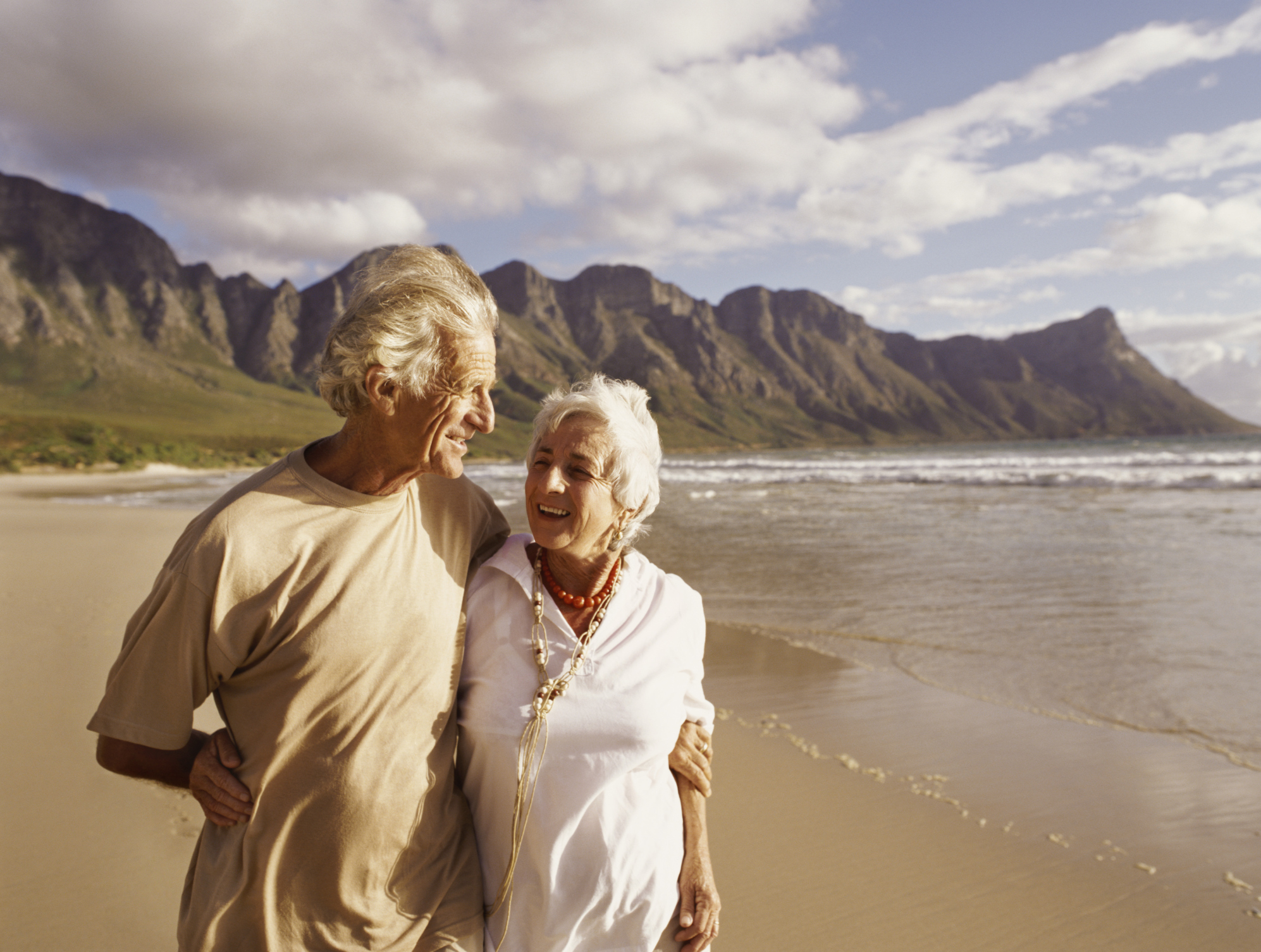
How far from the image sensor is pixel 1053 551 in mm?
12523

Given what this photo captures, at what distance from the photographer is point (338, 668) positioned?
1774 mm

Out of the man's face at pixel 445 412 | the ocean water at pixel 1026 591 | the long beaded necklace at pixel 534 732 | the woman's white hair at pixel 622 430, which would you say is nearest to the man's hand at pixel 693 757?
the long beaded necklace at pixel 534 732

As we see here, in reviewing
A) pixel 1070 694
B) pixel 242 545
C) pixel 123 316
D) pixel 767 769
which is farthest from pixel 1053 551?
pixel 123 316

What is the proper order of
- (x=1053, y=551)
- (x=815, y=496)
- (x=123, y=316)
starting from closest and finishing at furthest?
1. (x=1053, y=551)
2. (x=815, y=496)
3. (x=123, y=316)

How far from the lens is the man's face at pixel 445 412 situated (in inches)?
78.5

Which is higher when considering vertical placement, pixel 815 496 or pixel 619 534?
pixel 619 534

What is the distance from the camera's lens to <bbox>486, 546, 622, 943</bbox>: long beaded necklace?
1.94m

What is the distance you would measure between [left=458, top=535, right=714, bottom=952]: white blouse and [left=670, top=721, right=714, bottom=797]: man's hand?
0.06 metres

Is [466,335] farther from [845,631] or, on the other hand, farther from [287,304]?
[287,304]

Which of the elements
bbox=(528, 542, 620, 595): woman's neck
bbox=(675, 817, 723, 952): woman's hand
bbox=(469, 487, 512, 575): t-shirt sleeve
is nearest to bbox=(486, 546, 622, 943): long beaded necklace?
bbox=(528, 542, 620, 595): woman's neck

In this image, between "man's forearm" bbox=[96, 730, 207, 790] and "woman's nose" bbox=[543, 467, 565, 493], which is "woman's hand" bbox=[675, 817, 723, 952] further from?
"man's forearm" bbox=[96, 730, 207, 790]

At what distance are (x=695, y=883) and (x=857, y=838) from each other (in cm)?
225

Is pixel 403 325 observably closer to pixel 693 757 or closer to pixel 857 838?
pixel 693 757

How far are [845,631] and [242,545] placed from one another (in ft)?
23.9
